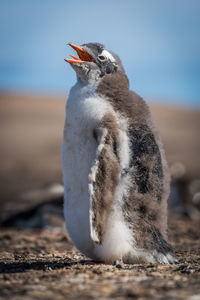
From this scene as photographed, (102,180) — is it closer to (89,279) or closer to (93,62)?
(89,279)

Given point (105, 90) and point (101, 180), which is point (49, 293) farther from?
point (105, 90)

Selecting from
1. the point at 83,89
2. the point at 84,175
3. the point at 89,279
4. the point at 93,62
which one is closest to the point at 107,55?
the point at 93,62

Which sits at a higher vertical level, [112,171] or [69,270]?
[112,171]

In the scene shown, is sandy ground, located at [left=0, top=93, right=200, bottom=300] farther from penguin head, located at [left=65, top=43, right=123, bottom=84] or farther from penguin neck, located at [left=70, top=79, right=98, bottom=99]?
penguin head, located at [left=65, top=43, right=123, bottom=84]

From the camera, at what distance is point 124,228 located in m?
4.37

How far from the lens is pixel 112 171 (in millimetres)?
4250

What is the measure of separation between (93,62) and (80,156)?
1.01m

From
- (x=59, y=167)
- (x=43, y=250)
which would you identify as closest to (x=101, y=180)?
(x=43, y=250)

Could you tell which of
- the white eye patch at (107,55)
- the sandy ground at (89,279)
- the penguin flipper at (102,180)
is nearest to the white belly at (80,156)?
the penguin flipper at (102,180)

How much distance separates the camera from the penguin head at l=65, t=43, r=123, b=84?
4.68m

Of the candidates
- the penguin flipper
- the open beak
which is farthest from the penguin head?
the penguin flipper

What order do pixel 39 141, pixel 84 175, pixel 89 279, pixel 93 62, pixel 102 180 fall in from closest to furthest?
1. pixel 89 279
2. pixel 102 180
3. pixel 84 175
4. pixel 93 62
5. pixel 39 141

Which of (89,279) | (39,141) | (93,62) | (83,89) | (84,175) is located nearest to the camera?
(89,279)

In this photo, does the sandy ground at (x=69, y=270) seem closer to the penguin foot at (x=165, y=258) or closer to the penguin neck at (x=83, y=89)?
the penguin foot at (x=165, y=258)
